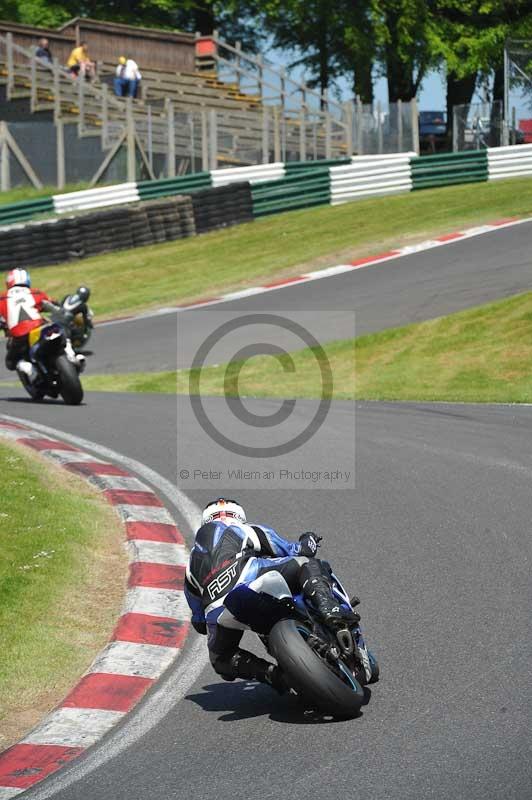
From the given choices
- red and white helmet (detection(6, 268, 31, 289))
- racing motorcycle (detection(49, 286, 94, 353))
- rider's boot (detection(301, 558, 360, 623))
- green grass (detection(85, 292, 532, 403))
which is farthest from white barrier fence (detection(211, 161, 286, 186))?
rider's boot (detection(301, 558, 360, 623))

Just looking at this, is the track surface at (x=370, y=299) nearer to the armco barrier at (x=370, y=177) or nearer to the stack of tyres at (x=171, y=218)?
the stack of tyres at (x=171, y=218)

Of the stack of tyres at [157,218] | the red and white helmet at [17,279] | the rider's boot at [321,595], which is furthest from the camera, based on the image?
the stack of tyres at [157,218]

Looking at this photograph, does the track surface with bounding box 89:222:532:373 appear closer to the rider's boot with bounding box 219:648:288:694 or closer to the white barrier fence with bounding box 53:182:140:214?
the white barrier fence with bounding box 53:182:140:214

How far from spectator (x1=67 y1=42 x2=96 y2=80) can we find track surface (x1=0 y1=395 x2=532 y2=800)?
2659 cm

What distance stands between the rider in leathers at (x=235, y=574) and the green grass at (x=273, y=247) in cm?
1841

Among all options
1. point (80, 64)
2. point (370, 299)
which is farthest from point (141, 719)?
point (80, 64)

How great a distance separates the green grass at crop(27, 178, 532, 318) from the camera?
83.8 feet

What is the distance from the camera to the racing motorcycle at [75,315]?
54.6 ft

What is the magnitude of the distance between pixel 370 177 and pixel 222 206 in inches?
167

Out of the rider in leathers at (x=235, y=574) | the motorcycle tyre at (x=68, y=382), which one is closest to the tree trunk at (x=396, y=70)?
the motorcycle tyre at (x=68, y=382)

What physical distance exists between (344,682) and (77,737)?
119cm

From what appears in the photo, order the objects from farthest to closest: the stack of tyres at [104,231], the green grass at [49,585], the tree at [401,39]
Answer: the tree at [401,39], the stack of tyres at [104,231], the green grass at [49,585]

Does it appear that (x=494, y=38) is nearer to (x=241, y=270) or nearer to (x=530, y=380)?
(x=241, y=270)

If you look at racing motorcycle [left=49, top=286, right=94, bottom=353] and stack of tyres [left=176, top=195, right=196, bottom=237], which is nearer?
racing motorcycle [left=49, top=286, right=94, bottom=353]
